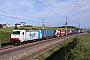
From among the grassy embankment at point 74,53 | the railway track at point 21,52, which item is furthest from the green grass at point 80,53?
the railway track at point 21,52

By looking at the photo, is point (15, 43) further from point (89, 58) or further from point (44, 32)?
point (89, 58)

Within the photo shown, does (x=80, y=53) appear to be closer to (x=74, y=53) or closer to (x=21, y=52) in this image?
(x=74, y=53)

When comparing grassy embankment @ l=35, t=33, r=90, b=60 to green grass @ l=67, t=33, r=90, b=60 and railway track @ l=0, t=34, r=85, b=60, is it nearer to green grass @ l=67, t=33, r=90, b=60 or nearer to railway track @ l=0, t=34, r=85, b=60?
green grass @ l=67, t=33, r=90, b=60

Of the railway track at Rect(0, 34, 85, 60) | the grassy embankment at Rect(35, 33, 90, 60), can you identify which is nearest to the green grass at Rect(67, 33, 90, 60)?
the grassy embankment at Rect(35, 33, 90, 60)

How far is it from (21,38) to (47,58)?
15.2 meters

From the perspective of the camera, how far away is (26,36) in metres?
40.2

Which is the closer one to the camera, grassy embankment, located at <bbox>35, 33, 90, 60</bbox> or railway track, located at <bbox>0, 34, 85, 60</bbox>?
grassy embankment, located at <bbox>35, 33, 90, 60</bbox>

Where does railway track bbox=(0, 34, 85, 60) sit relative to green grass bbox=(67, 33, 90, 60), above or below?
below

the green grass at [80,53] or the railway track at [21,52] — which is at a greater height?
the green grass at [80,53]

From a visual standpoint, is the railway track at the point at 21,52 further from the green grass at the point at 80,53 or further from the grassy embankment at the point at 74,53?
the green grass at the point at 80,53

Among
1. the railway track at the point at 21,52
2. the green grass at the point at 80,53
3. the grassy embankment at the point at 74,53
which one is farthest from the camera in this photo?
the railway track at the point at 21,52

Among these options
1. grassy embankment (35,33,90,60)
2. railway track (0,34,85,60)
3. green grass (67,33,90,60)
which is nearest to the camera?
green grass (67,33,90,60)

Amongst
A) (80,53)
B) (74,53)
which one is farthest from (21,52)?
(80,53)

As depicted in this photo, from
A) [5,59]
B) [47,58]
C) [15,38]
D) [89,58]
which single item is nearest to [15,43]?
[15,38]
